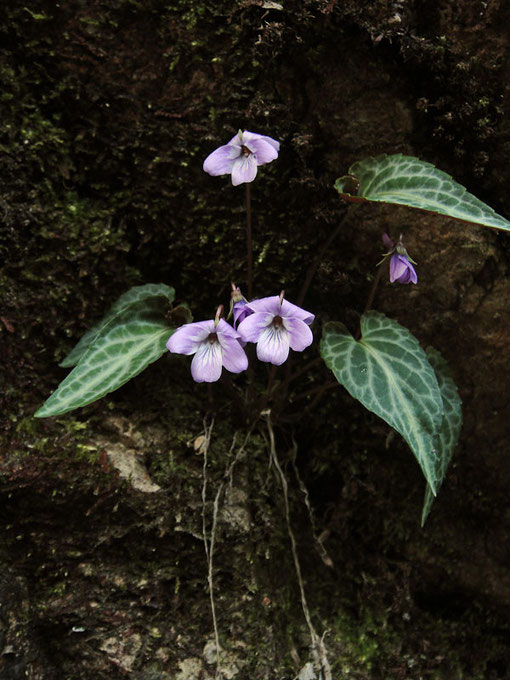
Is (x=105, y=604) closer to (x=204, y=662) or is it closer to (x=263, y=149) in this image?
(x=204, y=662)

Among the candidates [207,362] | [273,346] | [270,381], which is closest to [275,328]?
[273,346]

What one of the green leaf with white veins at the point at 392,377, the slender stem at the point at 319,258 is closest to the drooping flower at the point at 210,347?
the green leaf with white veins at the point at 392,377

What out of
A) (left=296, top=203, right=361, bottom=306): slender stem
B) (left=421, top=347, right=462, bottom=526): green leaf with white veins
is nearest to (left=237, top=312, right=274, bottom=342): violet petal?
(left=296, top=203, right=361, bottom=306): slender stem

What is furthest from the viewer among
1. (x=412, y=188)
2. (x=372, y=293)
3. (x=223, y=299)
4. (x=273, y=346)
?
(x=223, y=299)

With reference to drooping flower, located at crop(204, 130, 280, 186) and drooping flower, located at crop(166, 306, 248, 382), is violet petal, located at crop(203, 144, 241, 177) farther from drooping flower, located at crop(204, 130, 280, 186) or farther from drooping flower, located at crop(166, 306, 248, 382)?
drooping flower, located at crop(166, 306, 248, 382)

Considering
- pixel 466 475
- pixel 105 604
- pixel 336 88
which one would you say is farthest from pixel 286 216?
pixel 105 604

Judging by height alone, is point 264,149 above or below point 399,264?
above

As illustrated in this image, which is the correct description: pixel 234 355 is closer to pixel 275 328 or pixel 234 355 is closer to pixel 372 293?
pixel 275 328

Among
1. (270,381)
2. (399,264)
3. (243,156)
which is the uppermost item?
(243,156)
